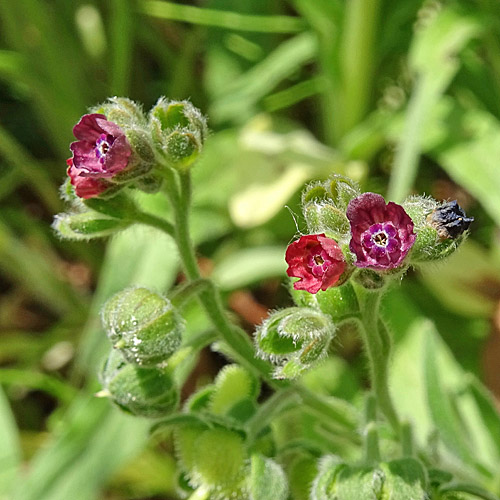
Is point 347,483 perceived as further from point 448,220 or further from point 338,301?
point 448,220

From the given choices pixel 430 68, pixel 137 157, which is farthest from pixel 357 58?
pixel 137 157

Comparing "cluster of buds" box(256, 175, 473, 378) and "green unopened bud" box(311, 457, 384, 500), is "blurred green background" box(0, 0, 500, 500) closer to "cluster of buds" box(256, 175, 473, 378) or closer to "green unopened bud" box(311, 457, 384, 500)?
"green unopened bud" box(311, 457, 384, 500)

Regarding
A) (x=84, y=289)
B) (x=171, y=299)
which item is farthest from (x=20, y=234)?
(x=171, y=299)

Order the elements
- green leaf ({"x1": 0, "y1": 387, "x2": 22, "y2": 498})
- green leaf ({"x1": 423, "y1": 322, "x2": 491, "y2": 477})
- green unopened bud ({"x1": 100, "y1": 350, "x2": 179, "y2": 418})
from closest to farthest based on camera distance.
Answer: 1. green unopened bud ({"x1": 100, "y1": 350, "x2": 179, "y2": 418})
2. green leaf ({"x1": 423, "y1": 322, "x2": 491, "y2": 477})
3. green leaf ({"x1": 0, "y1": 387, "x2": 22, "y2": 498})

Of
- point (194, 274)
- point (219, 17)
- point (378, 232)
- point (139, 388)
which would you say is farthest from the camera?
point (219, 17)

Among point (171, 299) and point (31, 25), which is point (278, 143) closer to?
point (31, 25)

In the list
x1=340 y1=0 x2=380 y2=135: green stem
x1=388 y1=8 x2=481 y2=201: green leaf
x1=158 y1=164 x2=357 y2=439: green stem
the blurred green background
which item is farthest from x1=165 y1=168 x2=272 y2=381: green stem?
x1=340 y1=0 x2=380 y2=135: green stem
